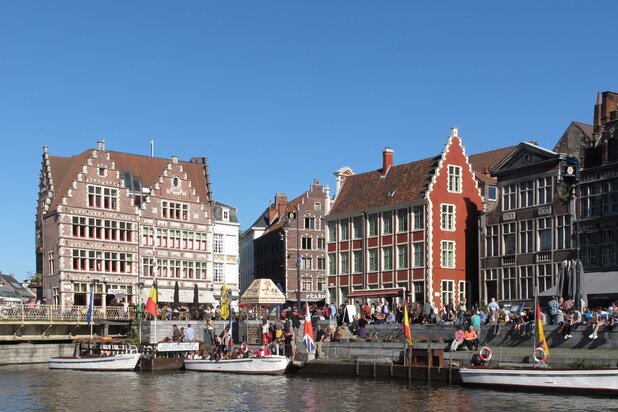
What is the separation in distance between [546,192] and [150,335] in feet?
82.4

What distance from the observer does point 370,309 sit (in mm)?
54125

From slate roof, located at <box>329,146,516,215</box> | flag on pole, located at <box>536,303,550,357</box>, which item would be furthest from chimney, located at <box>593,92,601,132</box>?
flag on pole, located at <box>536,303,550,357</box>

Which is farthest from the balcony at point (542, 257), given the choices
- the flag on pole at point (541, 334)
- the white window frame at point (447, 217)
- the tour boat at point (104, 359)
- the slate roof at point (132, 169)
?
the slate roof at point (132, 169)

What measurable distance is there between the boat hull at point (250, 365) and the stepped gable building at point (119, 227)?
74.1 ft

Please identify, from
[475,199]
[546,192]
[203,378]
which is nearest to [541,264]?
[546,192]

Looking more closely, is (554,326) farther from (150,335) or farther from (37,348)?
(37,348)

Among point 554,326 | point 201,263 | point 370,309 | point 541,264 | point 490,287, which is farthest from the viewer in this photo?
point 201,263

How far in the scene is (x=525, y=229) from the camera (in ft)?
195

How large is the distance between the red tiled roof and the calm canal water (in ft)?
79.9

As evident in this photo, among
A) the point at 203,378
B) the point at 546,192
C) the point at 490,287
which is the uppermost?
the point at 546,192

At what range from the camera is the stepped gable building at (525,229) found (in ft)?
187

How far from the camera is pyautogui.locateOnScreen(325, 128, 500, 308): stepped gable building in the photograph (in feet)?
206

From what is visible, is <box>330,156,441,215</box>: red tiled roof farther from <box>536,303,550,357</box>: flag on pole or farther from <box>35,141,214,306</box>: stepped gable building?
<box>536,303,550,357</box>: flag on pole

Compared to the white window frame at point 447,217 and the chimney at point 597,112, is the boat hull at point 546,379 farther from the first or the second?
the chimney at point 597,112
